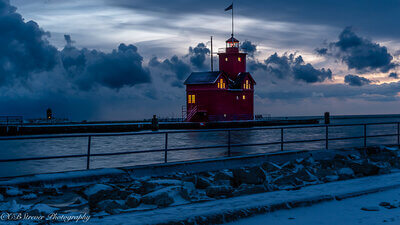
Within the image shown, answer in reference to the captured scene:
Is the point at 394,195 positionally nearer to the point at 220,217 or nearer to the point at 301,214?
the point at 301,214

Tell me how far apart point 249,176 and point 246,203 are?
3.34 metres

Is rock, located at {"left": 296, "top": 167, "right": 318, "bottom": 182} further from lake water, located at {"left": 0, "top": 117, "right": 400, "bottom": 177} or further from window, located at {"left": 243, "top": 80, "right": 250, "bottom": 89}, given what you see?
window, located at {"left": 243, "top": 80, "right": 250, "bottom": 89}

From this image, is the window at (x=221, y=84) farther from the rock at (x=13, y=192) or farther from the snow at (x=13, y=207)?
the snow at (x=13, y=207)

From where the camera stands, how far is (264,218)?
516 centimetres

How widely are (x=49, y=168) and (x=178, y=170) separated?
1356 centimetres

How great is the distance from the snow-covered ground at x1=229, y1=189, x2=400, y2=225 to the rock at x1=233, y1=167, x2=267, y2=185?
9.79ft

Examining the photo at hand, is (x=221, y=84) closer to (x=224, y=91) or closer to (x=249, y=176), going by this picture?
(x=224, y=91)

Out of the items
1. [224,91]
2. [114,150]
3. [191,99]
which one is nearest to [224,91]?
[224,91]

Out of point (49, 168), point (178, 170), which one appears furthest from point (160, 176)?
point (49, 168)

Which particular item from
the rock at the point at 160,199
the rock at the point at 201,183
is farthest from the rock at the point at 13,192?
the rock at the point at 201,183

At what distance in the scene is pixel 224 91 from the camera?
5453 centimetres

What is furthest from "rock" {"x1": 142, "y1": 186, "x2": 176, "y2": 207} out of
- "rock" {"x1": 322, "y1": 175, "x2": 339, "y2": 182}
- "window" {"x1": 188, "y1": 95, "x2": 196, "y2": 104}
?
"window" {"x1": 188, "y1": 95, "x2": 196, "y2": 104}

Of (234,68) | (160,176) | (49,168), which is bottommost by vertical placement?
(49,168)

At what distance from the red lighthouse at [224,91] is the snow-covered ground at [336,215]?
1866 inches
